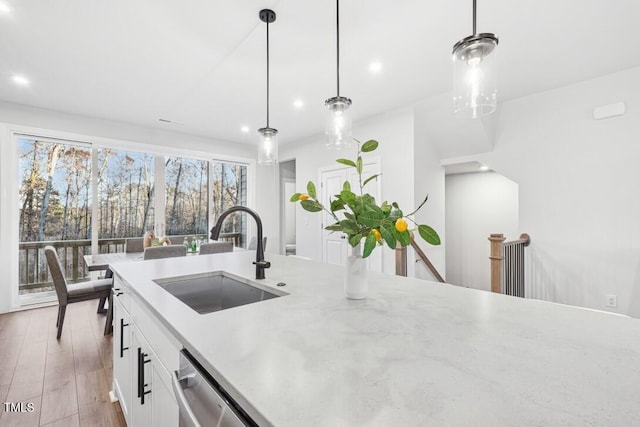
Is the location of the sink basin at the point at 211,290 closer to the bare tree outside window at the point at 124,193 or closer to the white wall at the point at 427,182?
the white wall at the point at 427,182

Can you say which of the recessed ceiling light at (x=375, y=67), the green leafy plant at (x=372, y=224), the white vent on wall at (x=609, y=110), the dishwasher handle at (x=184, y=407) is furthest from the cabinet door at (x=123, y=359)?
the white vent on wall at (x=609, y=110)

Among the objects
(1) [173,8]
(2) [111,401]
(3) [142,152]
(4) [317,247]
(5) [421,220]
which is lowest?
(2) [111,401]

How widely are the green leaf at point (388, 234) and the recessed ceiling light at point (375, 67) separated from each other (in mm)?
2269

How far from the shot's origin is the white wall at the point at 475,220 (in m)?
5.07

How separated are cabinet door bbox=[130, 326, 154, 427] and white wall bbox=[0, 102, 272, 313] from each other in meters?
3.79

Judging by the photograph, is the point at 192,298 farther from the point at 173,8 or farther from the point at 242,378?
the point at 173,8

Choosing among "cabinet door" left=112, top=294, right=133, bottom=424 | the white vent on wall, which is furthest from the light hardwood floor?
the white vent on wall

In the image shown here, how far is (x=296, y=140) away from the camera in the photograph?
5.76 m

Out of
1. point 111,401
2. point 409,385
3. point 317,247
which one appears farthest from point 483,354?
point 317,247

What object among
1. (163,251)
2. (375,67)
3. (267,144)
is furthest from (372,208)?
(163,251)

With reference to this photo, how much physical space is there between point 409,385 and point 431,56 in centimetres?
286

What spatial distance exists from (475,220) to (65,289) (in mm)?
6033

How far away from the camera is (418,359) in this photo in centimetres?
71

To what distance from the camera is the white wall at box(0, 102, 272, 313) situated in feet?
12.0
